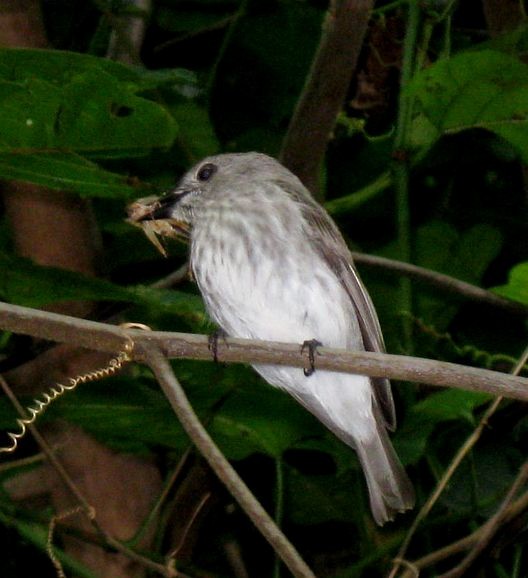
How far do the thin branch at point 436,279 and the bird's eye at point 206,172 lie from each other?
17.0 inches

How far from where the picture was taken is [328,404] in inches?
119

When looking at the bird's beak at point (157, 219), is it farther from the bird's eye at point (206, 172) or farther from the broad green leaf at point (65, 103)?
the broad green leaf at point (65, 103)

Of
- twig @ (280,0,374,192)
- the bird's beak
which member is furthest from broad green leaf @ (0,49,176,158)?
twig @ (280,0,374,192)

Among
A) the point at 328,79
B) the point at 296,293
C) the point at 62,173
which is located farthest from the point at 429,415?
the point at 62,173

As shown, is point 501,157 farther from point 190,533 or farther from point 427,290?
point 190,533

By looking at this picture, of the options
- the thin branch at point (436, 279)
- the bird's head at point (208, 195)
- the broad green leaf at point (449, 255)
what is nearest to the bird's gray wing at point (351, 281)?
the bird's head at point (208, 195)

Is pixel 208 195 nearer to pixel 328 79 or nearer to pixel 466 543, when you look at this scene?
pixel 328 79

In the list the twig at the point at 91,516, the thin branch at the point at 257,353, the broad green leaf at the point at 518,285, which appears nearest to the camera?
the thin branch at the point at 257,353

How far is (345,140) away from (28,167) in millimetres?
1618

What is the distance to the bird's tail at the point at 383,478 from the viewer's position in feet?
9.28

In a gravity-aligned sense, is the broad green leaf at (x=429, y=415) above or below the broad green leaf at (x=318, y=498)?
above

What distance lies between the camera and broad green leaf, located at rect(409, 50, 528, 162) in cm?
296

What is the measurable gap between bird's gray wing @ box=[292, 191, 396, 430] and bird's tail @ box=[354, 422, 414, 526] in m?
0.08

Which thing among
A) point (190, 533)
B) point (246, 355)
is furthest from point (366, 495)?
point (246, 355)
